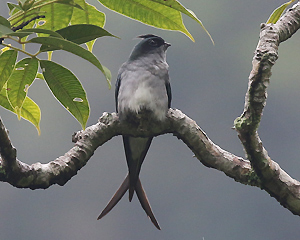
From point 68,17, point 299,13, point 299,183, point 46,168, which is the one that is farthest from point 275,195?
point 68,17

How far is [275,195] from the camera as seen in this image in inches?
66.7

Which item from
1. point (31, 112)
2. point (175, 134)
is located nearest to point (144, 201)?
point (175, 134)

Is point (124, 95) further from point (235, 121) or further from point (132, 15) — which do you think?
point (132, 15)

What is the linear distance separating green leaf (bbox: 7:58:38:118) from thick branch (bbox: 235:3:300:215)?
0.68 meters

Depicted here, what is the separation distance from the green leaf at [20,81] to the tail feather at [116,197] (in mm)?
659

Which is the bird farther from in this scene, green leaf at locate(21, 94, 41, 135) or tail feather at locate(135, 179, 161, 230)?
green leaf at locate(21, 94, 41, 135)

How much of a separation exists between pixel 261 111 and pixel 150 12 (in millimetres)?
499

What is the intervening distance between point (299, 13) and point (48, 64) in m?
1.01

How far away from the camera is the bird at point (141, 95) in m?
1.79

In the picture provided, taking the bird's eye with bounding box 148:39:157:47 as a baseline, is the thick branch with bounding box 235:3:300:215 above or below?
below

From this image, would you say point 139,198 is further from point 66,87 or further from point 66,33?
point 66,33

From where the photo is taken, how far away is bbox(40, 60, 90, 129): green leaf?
3.69 ft

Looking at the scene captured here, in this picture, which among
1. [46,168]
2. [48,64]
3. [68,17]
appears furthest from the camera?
[46,168]

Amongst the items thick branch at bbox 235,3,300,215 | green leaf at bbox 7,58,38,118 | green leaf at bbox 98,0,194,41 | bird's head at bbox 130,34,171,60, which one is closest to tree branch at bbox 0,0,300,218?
thick branch at bbox 235,3,300,215
